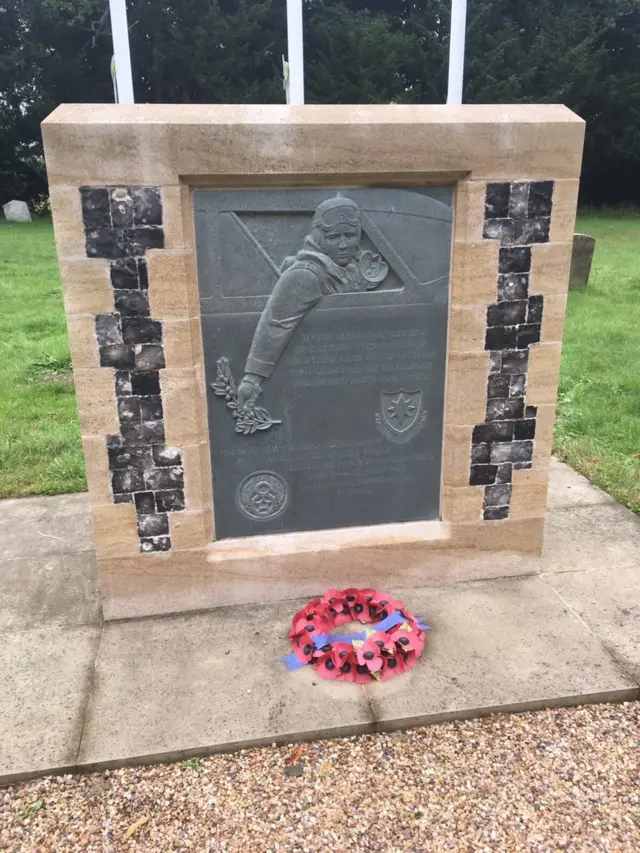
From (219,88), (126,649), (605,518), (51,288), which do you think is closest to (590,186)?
(219,88)

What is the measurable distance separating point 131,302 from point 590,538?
313 centimetres

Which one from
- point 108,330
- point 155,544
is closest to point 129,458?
point 155,544

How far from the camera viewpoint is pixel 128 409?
3.28 m

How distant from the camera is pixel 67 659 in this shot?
127 inches

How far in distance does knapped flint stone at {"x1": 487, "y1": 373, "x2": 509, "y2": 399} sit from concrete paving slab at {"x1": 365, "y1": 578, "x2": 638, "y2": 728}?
3.62 feet

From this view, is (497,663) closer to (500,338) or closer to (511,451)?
(511,451)

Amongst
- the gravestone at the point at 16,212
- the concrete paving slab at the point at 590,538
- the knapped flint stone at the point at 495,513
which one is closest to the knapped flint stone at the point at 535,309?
the knapped flint stone at the point at 495,513

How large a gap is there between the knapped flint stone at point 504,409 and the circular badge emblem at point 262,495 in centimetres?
117

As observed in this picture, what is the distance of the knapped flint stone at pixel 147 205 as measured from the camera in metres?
2.97

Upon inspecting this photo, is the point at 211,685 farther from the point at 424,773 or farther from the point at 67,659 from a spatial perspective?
the point at 424,773

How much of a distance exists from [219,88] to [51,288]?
710 inches

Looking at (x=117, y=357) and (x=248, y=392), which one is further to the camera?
(x=248, y=392)

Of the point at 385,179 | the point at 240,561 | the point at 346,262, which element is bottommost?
the point at 240,561

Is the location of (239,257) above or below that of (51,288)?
above
